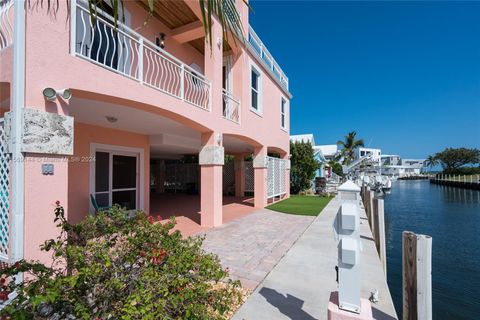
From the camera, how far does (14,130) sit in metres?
3.33

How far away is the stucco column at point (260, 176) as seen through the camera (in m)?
12.1

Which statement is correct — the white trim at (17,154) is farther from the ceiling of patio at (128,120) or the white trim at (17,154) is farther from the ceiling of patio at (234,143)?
the ceiling of patio at (234,143)

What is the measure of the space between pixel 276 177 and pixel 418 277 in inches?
443

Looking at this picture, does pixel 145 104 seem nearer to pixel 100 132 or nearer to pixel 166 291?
pixel 100 132

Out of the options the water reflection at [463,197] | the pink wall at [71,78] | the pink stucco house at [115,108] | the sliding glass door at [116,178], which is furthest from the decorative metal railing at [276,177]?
the water reflection at [463,197]

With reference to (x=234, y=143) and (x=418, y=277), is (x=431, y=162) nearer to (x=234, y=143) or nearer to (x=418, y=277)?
(x=234, y=143)

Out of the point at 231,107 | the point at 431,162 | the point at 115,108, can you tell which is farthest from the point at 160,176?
the point at 431,162

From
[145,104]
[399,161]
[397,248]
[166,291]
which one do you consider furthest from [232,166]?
[399,161]

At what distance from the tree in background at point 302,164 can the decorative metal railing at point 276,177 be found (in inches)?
162

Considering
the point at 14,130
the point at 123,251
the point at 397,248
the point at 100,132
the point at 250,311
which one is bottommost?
the point at 397,248

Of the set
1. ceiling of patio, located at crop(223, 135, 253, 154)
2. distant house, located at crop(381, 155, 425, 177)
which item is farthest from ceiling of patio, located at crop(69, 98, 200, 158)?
distant house, located at crop(381, 155, 425, 177)

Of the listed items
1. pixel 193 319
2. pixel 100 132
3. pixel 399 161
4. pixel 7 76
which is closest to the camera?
pixel 193 319

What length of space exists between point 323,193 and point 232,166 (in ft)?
25.7

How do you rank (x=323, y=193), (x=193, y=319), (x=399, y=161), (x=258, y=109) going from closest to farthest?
(x=193, y=319) → (x=258, y=109) → (x=323, y=193) → (x=399, y=161)
